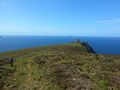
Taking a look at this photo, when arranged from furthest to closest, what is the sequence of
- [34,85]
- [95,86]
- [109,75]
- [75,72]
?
1. [75,72]
2. [109,75]
3. [34,85]
4. [95,86]

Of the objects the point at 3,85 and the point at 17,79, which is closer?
the point at 3,85

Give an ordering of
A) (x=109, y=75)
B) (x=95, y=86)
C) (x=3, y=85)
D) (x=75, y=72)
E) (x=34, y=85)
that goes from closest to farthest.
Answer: (x=95, y=86)
(x=34, y=85)
(x=3, y=85)
(x=109, y=75)
(x=75, y=72)

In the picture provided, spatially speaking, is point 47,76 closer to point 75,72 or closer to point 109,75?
point 75,72

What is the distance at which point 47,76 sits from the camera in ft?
69.3

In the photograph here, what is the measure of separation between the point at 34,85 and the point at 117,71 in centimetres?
1097

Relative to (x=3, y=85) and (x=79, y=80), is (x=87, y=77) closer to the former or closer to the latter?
(x=79, y=80)

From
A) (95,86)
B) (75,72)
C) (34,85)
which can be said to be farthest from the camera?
(75,72)

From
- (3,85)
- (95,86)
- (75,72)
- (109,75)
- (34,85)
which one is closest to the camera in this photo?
(95,86)

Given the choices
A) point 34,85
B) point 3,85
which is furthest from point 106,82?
point 3,85

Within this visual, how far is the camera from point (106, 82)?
18.3m

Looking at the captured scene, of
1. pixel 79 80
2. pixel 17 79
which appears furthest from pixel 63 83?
pixel 17 79

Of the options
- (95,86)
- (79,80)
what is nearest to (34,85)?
(79,80)

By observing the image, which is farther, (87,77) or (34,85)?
(87,77)

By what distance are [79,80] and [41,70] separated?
639 centimetres
